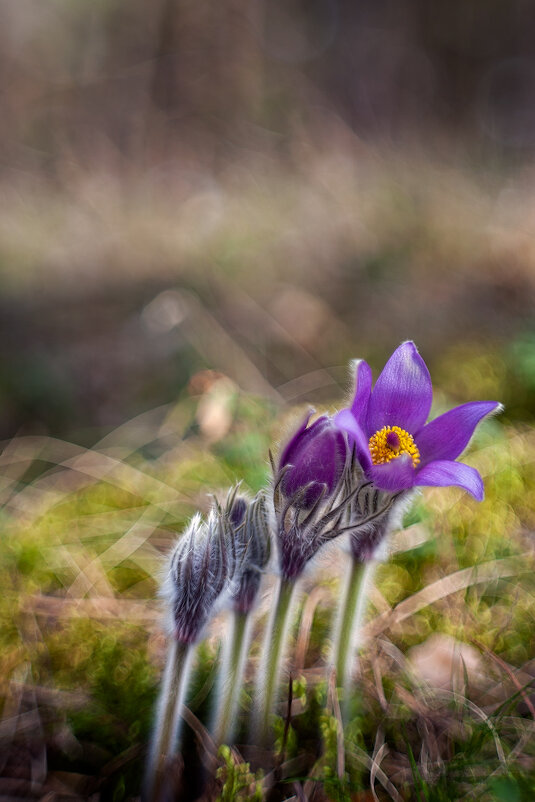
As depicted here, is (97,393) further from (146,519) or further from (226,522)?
(226,522)

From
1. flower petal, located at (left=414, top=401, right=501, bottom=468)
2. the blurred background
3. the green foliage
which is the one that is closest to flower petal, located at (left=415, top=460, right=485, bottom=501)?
flower petal, located at (left=414, top=401, right=501, bottom=468)

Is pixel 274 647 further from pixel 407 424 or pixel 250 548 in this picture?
pixel 407 424

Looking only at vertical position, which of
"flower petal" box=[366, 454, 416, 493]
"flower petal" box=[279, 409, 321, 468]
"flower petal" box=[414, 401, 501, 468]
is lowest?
"flower petal" box=[366, 454, 416, 493]

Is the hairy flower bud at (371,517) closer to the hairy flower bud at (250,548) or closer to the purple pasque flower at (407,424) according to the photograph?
the purple pasque flower at (407,424)

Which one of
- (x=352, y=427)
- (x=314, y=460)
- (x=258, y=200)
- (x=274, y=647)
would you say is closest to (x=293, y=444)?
(x=314, y=460)

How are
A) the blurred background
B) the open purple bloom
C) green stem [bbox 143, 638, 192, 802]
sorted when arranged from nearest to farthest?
the open purple bloom < green stem [bbox 143, 638, 192, 802] < the blurred background

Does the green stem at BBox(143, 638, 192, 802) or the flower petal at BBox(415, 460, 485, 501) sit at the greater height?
the flower petal at BBox(415, 460, 485, 501)

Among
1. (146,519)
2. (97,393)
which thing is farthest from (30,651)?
(97,393)

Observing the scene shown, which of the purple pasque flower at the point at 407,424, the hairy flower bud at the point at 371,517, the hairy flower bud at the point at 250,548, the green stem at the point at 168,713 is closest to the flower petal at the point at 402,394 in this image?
the purple pasque flower at the point at 407,424

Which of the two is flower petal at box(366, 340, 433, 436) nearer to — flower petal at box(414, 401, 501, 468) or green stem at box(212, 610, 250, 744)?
flower petal at box(414, 401, 501, 468)
